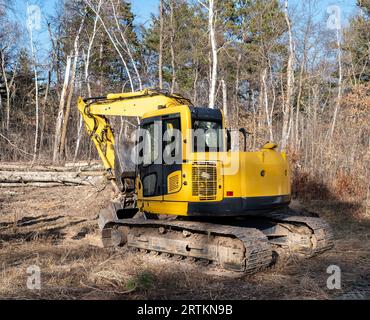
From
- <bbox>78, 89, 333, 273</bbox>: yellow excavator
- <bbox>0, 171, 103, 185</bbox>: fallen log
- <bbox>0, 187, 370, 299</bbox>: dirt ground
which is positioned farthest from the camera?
<bbox>0, 171, 103, 185</bbox>: fallen log

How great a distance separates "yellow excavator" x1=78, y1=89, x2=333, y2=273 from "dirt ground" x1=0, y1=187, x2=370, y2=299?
311 millimetres

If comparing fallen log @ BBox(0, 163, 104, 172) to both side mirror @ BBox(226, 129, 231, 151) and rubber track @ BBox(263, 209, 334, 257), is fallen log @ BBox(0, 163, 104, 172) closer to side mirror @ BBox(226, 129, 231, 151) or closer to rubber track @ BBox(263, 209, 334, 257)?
side mirror @ BBox(226, 129, 231, 151)

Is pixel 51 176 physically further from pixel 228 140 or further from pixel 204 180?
Answer: pixel 204 180

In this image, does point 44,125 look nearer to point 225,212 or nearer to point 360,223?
point 360,223

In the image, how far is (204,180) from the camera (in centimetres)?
698

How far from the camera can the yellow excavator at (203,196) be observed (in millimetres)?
6940

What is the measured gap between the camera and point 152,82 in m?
29.7

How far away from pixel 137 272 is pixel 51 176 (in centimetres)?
901

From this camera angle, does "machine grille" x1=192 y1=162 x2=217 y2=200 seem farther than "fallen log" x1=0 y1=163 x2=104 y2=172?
No

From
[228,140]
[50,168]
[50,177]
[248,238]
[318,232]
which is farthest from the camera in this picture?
[50,168]

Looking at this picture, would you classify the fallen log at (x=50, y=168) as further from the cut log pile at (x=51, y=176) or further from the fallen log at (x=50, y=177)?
the fallen log at (x=50, y=177)

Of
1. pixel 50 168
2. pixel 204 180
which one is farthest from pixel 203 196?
pixel 50 168

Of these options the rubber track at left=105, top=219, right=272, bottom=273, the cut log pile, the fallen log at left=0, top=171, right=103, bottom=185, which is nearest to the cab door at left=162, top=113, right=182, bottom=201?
the rubber track at left=105, top=219, right=272, bottom=273

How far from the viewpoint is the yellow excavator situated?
6.94 m
